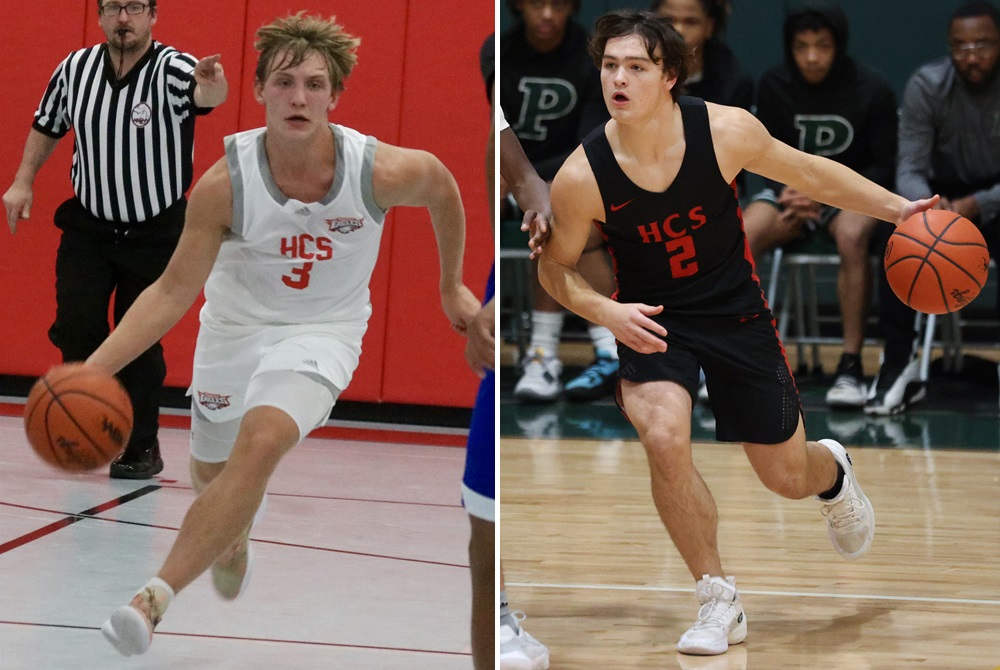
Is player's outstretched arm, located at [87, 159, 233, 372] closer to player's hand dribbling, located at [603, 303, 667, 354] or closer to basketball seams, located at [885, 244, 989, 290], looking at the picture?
player's hand dribbling, located at [603, 303, 667, 354]

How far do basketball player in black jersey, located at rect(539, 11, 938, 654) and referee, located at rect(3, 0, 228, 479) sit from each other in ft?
2.54

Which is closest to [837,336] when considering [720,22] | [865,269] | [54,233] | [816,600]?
[865,269]

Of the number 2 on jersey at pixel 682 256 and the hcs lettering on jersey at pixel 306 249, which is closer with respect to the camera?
the hcs lettering on jersey at pixel 306 249

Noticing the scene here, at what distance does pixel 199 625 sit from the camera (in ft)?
9.50

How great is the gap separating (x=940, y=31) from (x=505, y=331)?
11.1 feet

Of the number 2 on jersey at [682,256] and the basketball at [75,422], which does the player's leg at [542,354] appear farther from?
the basketball at [75,422]

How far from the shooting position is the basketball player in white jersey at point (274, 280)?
244 cm

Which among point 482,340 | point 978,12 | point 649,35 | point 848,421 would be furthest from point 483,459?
point 978,12

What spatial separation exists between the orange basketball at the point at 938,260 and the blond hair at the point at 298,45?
1231mm

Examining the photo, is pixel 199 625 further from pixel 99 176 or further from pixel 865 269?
pixel 865 269

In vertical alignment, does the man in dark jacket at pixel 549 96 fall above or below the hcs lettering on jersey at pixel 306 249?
above

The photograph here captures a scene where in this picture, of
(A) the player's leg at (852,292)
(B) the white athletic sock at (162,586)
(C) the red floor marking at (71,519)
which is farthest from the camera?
(A) the player's leg at (852,292)

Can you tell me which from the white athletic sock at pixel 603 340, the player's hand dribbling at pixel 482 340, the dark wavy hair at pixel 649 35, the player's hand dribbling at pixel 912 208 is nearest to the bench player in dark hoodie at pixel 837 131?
the white athletic sock at pixel 603 340

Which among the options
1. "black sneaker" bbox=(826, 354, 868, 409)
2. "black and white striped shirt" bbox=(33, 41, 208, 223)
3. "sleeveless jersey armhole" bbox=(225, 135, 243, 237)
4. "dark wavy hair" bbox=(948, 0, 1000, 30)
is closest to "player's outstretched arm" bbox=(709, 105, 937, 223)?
"sleeveless jersey armhole" bbox=(225, 135, 243, 237)
